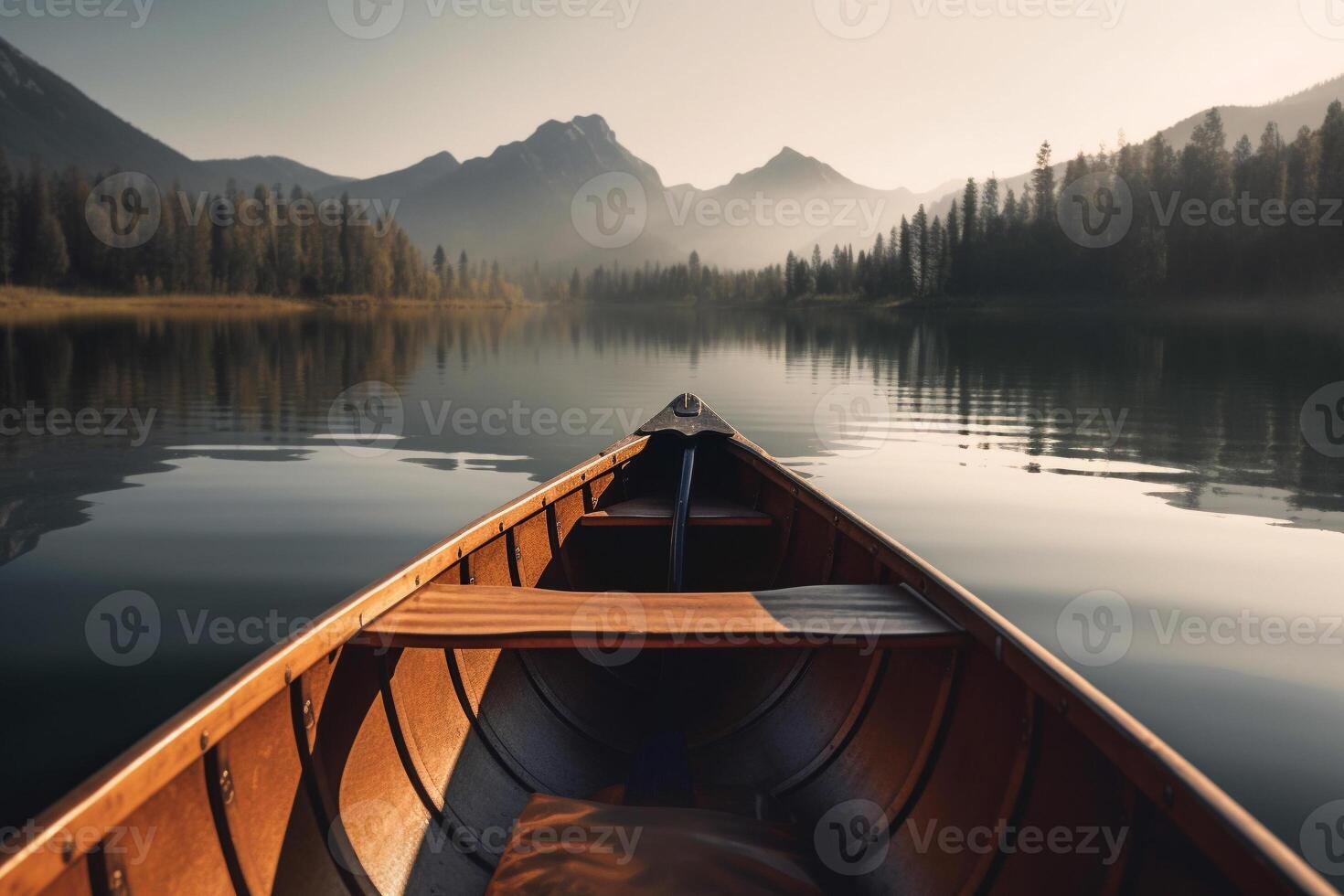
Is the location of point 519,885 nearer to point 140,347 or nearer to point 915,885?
point 915,885

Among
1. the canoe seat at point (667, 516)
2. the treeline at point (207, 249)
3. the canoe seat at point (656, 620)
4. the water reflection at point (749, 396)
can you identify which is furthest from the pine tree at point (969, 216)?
the canoe seat at point (656, 620)

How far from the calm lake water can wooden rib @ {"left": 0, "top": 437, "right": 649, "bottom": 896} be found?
9.21 feet

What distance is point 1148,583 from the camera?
8250 mm

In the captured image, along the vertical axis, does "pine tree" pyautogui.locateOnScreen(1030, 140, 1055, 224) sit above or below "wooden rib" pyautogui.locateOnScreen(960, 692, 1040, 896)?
above

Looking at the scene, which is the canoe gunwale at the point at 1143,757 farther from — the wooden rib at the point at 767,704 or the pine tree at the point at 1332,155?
the pine tree at the point at 1332,155

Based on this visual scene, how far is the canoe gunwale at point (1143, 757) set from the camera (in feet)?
5.71

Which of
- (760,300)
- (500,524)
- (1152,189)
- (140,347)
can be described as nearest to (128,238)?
(140,347)

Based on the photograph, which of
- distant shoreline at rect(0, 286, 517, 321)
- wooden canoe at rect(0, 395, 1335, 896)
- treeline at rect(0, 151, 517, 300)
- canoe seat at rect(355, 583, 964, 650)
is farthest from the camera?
treeline at rect(0, 151, 517, 300)

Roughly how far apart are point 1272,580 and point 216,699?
32.3 ft

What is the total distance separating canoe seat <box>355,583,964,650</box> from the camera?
3344mm

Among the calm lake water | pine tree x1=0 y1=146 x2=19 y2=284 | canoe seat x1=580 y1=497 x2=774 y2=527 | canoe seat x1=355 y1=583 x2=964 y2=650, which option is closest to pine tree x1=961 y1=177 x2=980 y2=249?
the calm lake water

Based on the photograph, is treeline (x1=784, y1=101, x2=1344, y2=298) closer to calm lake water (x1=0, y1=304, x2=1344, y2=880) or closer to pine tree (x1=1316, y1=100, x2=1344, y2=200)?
pine tree (x1=1316, y1=100, x2=1344, y2=200)

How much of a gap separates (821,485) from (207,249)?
128 m

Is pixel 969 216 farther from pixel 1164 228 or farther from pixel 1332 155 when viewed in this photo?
pixel 1332 155
